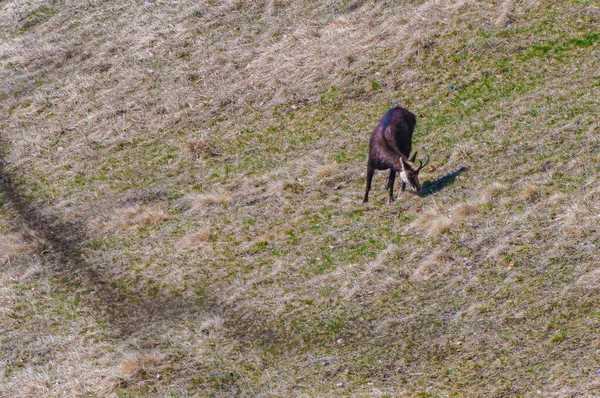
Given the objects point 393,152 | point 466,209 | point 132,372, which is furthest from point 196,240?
point 466,209

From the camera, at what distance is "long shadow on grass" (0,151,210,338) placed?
14203 millimetres

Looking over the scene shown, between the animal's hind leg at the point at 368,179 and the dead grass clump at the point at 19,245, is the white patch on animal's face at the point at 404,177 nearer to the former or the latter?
the animal's hind leg at the point at 368,179

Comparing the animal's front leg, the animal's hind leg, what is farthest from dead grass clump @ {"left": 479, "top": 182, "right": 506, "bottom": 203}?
the animal's hind leg

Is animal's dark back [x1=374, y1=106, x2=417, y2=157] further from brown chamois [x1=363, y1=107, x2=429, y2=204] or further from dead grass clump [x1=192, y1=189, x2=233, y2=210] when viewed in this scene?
dead grass clump [x1=192, y1=189, x2=233, y2=210]

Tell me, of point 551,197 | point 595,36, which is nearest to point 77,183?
point 551,197

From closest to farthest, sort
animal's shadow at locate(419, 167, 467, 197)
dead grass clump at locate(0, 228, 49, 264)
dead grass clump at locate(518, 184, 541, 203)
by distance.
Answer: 1. dead grass clump at locate(518, 184, 541, 203)
2. animal's shadow at locate(419, 167, 467, 197)
3. dead grass clump at locate(0, 228, 49, 264)

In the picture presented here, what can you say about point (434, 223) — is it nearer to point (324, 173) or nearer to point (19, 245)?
point (324, 173)

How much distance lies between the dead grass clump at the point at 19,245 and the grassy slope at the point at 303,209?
81mm

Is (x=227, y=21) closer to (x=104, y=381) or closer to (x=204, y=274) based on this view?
(x=204, y=274)

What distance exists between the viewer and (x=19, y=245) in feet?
57.0

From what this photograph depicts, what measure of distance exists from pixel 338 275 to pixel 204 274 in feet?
9.60

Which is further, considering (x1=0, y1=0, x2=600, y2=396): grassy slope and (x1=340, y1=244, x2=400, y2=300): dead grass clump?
(x1=340, y1=244, x2=400, y2=300): dead grass clump

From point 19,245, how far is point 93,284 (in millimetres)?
2723

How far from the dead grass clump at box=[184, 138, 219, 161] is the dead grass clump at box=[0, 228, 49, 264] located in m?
4.52
